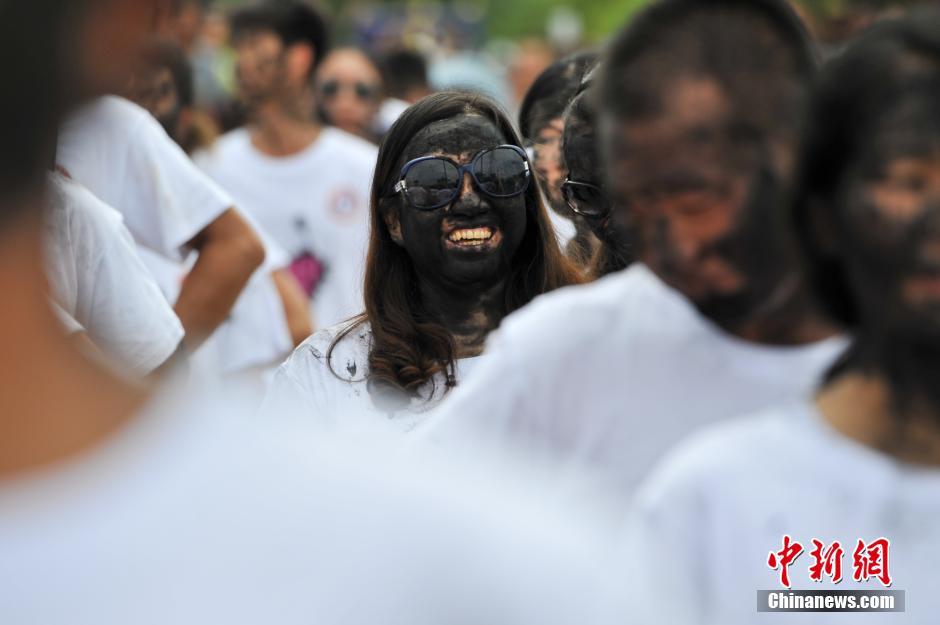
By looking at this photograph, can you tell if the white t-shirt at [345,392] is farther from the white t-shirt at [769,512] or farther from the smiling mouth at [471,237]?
the white t-shirt at [769,512]

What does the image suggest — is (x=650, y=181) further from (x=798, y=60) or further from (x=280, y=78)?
(x=280, y=78)

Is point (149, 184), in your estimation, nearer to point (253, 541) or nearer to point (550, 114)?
point (550, 114)

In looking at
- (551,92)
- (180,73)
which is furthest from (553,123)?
(180,73)

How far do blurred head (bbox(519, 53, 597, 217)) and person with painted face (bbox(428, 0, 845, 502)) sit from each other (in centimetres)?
240

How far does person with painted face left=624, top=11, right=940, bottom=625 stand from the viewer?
6.34ft

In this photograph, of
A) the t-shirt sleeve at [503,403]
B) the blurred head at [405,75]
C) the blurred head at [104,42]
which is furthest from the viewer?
the blurred head at [405,75]

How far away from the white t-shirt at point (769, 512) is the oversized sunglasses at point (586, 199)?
1.83m

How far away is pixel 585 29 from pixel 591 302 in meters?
23.0

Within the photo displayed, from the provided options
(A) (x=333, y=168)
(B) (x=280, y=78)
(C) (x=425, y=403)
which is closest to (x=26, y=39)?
(C) (x=425, y=403)

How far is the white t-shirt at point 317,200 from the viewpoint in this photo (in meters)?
7.52

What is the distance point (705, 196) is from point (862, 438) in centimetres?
46

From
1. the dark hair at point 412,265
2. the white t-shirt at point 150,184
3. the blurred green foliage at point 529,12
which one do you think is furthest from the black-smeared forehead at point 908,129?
the blurred green foliage at point 529,12

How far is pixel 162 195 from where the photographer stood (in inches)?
208

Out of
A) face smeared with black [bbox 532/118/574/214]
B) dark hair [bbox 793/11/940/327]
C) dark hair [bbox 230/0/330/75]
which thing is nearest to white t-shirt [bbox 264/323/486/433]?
face smeared with black [bbox 532/118/574/214]
